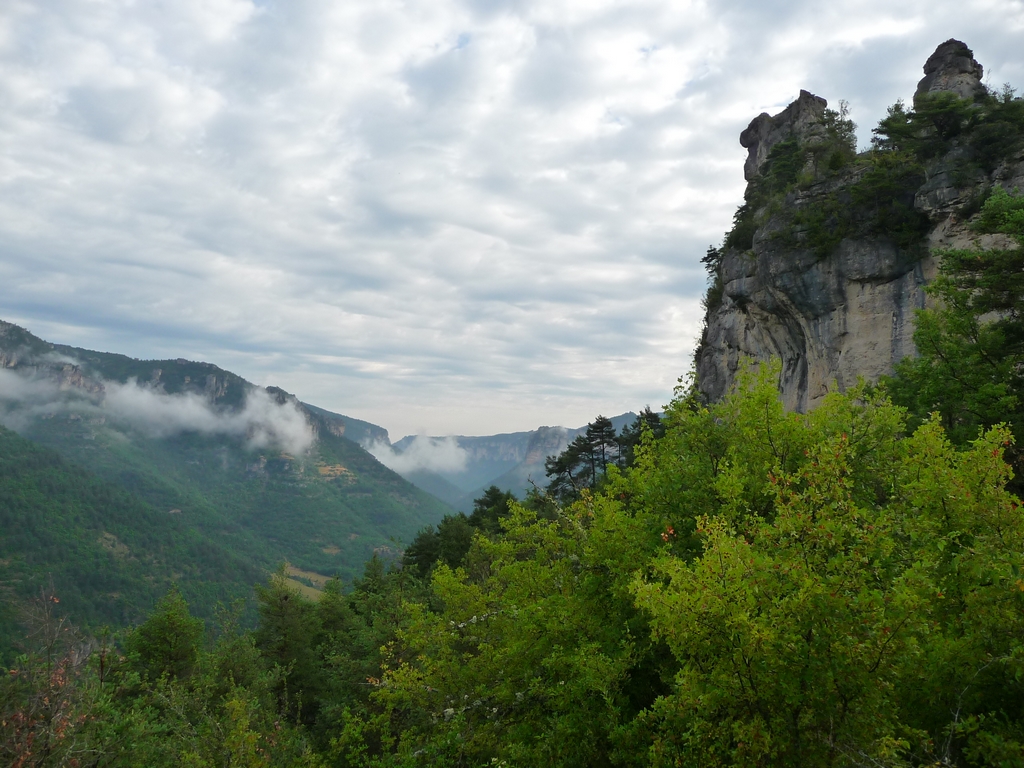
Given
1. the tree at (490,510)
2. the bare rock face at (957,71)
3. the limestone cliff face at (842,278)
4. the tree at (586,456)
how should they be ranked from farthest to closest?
the tree at (586,456) < the tree at (490,510) < the bare rock face at (957,71) < the limestone cliff face at (842,278)

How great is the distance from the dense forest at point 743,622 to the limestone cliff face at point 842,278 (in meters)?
12.2

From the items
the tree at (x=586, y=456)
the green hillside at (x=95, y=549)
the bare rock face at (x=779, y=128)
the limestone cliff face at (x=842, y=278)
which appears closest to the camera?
the limestone cliff face at (x=842, y=278)

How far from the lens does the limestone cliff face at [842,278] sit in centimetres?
2912

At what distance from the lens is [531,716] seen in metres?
11.2

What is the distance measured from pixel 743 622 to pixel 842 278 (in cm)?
3265

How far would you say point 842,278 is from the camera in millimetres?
32844

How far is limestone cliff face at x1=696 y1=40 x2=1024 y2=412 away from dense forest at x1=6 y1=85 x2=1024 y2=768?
1217 cm

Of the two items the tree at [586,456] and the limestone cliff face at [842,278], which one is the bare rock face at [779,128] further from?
the tree at [586,456]

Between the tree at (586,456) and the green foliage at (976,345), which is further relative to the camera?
the tree at (586,456)

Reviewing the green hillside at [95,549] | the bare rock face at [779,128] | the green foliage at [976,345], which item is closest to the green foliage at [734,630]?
the green foliage at [976,345]

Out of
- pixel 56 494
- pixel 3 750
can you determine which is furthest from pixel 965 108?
pixel 56 494

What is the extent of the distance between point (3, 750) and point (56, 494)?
21377cm

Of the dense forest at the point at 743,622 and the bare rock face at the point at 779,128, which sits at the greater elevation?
the bare rock face at the point at 779,128

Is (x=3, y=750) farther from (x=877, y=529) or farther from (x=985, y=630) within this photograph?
(x=985, y=630)
